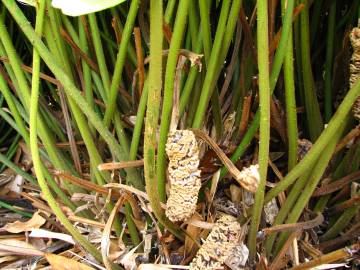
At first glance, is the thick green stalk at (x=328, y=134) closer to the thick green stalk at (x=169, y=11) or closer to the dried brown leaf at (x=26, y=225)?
the thick green stalk at (x=169, y=11)

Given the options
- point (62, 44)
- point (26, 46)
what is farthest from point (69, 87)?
point (26, 46)

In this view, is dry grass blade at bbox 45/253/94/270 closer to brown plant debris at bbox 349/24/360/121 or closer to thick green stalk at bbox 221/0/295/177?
thick green stalk at bbox 221/0/295/177

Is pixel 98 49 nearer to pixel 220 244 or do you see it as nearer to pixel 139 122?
pixel 139 122

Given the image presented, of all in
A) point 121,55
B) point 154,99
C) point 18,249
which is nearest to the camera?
point 154,99

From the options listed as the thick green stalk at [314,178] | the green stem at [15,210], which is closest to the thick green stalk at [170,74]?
the thick green stalk at [314,178]

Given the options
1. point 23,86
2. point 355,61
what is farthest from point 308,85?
point 23,86

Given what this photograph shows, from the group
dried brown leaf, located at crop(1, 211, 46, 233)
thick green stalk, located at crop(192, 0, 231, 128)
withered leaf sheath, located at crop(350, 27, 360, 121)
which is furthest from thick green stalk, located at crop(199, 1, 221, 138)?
dried brown leaf, located at crop(1, 211, 46, 233)
